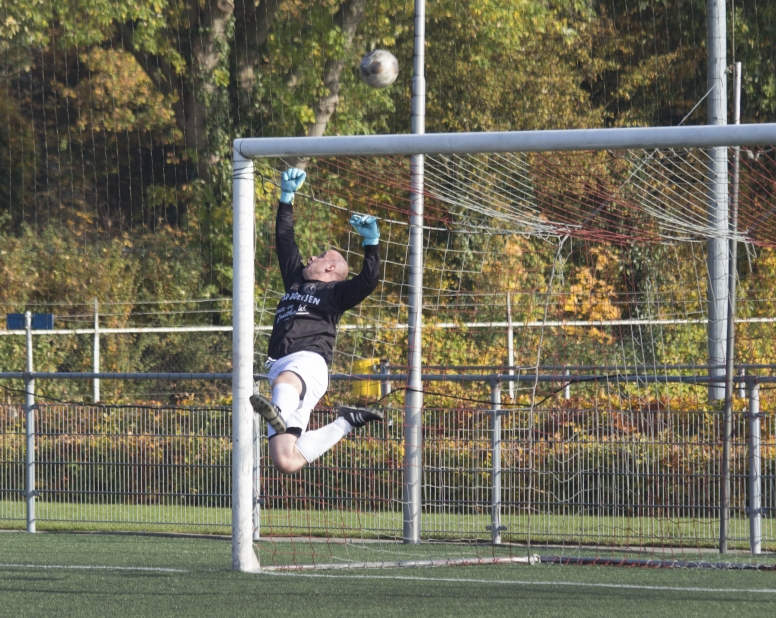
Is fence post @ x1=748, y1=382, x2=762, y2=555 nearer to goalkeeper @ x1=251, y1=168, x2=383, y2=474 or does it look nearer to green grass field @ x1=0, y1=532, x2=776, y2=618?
green grass field @ x1=0, y1=532, x2=776, y2=618

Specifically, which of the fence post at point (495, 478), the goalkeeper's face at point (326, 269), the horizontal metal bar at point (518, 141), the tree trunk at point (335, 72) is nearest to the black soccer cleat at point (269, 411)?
the goalkeeper's face at point (326, 269)

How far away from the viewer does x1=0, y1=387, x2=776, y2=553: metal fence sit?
9.98 m

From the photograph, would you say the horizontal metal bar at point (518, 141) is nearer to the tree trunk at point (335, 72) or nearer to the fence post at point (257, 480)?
the fence post at point (257, 480)

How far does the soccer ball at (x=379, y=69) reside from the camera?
30.9 ft

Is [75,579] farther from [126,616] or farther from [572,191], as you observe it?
[572,191]

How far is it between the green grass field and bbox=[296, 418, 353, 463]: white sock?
0.79 m

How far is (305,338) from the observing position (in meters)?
8.00

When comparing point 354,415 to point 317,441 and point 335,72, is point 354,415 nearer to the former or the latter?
point 317,441

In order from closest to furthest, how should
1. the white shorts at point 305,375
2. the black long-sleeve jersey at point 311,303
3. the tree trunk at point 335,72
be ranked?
1. the white shorts at point 305,375
2. the black long-sleeve jersey at point 311,303
3. the tree trunk at point 335,72

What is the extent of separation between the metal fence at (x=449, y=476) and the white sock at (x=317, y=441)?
94.2 inches

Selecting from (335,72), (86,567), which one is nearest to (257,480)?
Result: (86,567)

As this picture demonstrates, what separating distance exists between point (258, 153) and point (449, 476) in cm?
389

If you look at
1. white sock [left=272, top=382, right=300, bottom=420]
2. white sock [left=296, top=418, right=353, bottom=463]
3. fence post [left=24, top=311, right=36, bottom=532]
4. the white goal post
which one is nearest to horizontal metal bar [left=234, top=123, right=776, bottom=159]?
the white goal post

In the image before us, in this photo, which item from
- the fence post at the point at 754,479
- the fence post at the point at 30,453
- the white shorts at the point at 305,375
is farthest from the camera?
the fence post at the point at 30,453
